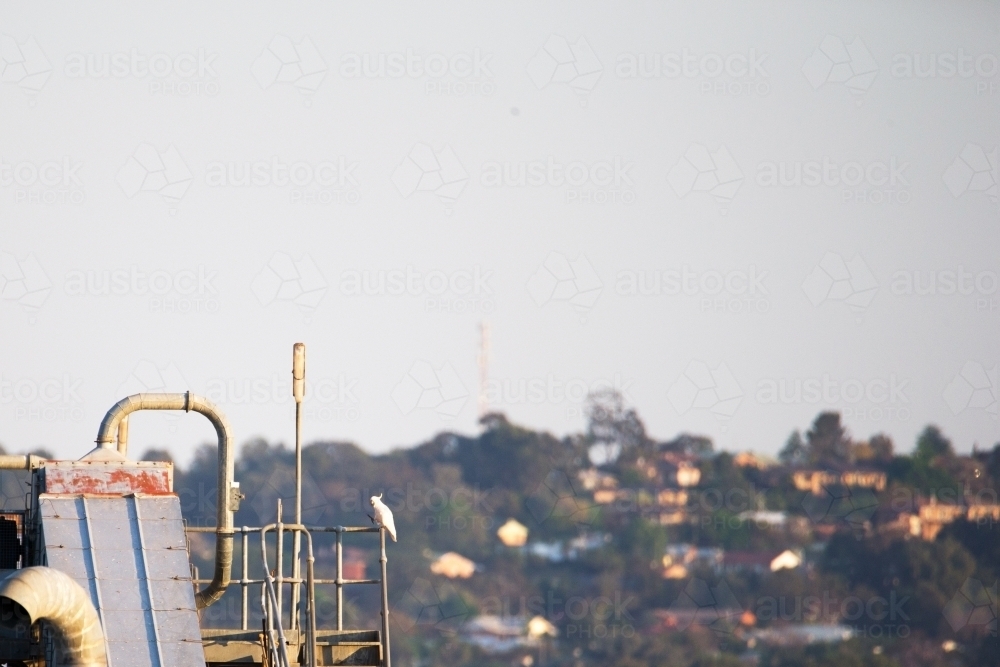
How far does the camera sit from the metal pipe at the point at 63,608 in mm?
18844

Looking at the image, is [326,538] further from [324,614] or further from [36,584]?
[36,584]

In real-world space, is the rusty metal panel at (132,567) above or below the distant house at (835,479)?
above

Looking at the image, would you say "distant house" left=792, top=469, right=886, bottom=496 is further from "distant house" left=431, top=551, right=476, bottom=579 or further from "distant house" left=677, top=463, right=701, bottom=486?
"distant house" left=431, top=551, right=476, bottom=579

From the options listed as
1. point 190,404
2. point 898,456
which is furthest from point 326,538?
point 190,404

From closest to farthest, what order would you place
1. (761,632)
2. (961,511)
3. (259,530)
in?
1. (259,530)
2. (761,632)
3. (961,511)

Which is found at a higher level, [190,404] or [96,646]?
[190,404]

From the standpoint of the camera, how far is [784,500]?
13050 cm

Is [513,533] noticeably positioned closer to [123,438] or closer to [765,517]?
[765,517]

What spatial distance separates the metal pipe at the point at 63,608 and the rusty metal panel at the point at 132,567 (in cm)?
48

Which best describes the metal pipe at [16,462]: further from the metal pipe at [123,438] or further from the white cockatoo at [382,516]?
the white cockatoo at [382,516]

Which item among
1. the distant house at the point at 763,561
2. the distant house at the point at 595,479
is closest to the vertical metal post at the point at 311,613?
the distant house at the point at 763,561

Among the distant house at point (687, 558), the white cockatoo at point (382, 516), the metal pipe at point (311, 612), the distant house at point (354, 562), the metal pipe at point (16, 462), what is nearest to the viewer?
the metal pipe at point (311, 612)

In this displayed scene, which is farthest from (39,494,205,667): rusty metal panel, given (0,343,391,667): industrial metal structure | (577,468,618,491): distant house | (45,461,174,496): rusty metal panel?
(577,468,618,491): distant house

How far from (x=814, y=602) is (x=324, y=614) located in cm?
3472
